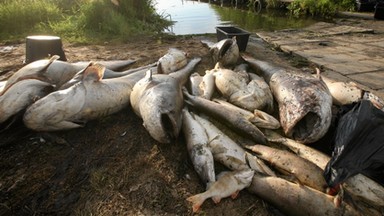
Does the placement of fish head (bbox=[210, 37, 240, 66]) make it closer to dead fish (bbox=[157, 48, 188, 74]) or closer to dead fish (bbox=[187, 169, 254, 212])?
dead fish (bbox=[157, 48, 188, 74])

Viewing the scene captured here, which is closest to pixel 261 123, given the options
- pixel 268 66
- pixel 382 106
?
pixel 382 106

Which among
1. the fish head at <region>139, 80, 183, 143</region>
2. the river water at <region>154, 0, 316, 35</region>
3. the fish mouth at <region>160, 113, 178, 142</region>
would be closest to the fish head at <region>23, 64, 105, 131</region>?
the fish head at <region>139, 80, 183, 143</region>

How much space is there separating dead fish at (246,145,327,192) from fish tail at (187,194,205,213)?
37.9 inches

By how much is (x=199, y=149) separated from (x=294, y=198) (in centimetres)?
115

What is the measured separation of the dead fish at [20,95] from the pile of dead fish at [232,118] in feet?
0.04

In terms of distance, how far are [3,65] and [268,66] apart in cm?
588

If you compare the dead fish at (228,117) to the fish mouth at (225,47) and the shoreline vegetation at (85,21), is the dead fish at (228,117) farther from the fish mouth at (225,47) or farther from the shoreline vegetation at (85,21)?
the shoreline vegetation at (85,21)

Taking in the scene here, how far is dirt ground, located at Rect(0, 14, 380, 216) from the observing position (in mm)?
2840

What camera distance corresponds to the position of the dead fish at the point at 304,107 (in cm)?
340

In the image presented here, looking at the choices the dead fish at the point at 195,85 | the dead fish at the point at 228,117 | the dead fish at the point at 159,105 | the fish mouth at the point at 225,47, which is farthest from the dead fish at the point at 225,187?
the fish mouth at the point at 225,47

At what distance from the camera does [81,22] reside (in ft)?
32.6

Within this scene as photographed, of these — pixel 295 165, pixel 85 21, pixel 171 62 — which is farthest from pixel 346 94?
pixel 85 21

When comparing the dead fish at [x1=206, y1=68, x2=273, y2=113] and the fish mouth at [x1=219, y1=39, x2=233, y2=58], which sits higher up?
the fish mouth at [x1=219, y1=39, x2=233, y2=58]

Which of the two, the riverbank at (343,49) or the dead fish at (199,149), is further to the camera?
the riverbank at (343,49)
